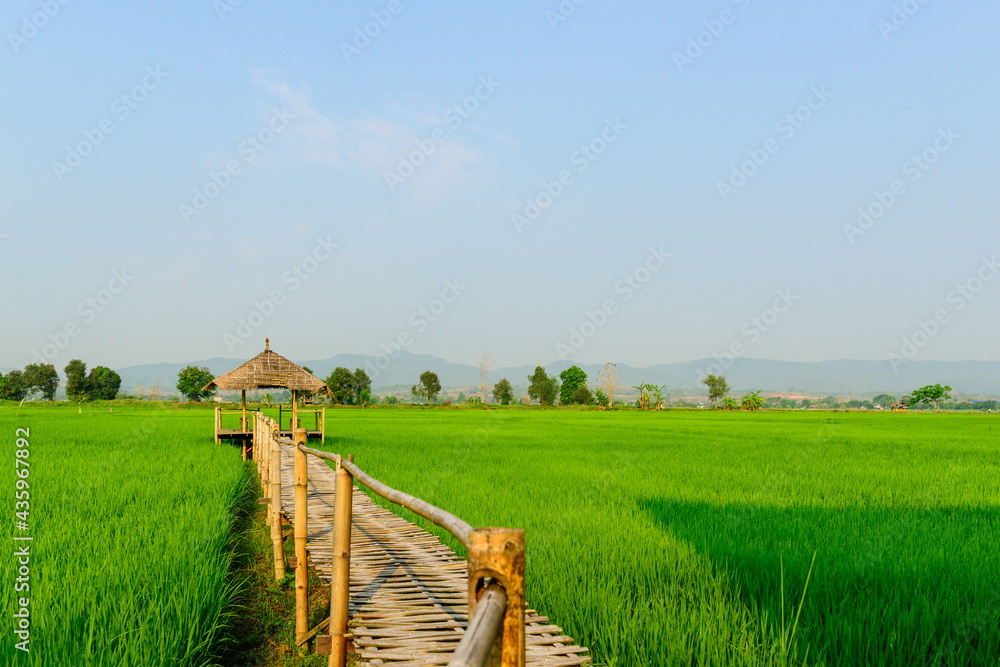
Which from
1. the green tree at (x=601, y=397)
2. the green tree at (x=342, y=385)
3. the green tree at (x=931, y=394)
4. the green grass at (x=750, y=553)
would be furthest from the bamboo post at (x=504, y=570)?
the green tree at (x=931, y=394)

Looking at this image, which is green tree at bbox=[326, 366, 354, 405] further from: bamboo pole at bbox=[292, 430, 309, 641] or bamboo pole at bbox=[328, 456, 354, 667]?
bamboo pole at bbox=[328, 456, 354, 667]

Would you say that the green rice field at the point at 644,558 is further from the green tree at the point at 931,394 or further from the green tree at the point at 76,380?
the green tree at the point at 931,394

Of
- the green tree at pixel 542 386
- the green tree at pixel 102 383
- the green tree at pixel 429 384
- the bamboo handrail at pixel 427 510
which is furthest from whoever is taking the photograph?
the green tree at pixel 542 386

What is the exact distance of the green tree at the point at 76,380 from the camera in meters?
73.2

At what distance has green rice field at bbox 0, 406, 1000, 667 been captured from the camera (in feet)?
10.5

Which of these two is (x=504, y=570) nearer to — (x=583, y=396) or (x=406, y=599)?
(x=406, y=599)

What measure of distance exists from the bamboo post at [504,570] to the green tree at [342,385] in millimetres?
71517

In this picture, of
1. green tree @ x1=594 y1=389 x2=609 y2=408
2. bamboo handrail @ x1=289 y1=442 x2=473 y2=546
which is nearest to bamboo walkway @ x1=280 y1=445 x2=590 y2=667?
bamboo handrail @ x1=289 y1=442 x2=473 y2=546

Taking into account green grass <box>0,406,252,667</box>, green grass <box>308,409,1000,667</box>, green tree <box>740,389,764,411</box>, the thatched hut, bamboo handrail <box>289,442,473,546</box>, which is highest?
the thatched hut

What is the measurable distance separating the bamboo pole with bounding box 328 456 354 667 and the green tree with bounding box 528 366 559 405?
7509 cm

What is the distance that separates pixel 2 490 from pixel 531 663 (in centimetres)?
798

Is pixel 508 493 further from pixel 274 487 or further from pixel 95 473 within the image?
pixel 95 473

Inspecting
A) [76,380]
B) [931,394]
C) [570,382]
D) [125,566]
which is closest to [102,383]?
[76,380]

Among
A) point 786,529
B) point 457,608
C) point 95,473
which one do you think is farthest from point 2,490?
point 786,529
